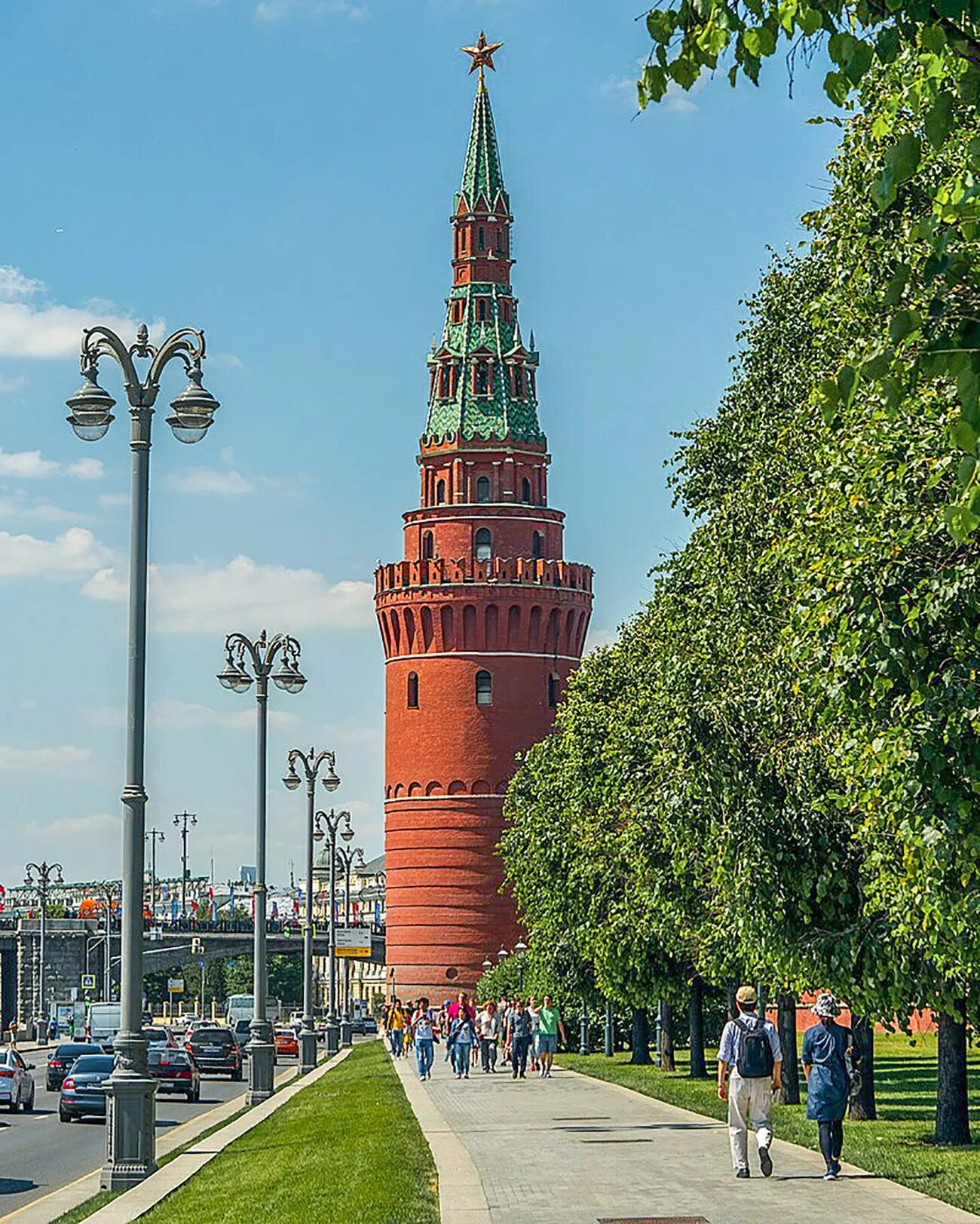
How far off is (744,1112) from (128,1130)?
6204 mm

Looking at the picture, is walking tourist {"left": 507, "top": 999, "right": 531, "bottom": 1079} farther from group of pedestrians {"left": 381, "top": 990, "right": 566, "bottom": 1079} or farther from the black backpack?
the black backpack

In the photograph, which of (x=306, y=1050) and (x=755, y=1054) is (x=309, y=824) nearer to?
(x=306, y=1050)

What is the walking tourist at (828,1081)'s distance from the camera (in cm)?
1848

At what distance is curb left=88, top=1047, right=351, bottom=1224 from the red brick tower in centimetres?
5255

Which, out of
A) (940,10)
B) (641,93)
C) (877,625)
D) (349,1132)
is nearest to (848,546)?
(877,625)

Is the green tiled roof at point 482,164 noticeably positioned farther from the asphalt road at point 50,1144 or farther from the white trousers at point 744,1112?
the white trousers at point 744,1112

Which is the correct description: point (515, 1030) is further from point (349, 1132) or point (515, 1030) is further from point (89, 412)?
point (89, 412)

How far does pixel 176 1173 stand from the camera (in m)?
22.9

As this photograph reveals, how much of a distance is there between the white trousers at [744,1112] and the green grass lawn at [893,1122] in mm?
1253

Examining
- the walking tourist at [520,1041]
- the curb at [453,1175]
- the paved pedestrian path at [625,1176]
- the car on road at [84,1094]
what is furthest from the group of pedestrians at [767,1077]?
the walking tourist at [520,1041]

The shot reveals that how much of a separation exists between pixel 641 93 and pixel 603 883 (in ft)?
123

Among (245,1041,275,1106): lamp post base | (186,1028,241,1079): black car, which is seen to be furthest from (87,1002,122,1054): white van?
(245,1041,275,1106): lamp post base

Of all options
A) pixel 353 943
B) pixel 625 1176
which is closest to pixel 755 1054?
pixel 625 1176

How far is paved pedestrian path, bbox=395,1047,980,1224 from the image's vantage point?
1628 cm
